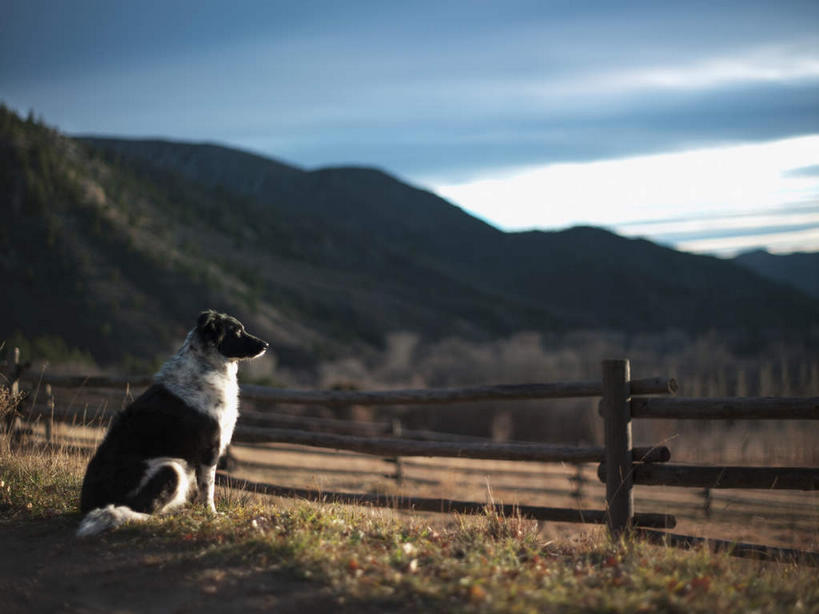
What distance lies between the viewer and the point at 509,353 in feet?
145

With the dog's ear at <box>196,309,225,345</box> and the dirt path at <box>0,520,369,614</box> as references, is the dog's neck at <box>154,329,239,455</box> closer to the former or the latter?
the dog's ear at <box>196,309,225,345</box>

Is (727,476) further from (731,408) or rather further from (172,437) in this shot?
(172,437)

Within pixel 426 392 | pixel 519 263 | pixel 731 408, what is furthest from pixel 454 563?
pixel 519 263

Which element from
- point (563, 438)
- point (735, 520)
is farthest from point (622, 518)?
point (563, 438)

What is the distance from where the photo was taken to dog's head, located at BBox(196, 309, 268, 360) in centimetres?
552

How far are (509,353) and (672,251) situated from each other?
77497 millimetres

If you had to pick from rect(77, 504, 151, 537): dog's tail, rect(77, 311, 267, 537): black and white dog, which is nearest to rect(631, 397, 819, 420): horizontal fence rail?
rect(77, 311, 267, 537): black and white dog

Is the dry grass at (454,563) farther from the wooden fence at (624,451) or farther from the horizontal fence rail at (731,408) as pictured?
the horizontal fence rail at (731,408)

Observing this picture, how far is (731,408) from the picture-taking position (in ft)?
17.5

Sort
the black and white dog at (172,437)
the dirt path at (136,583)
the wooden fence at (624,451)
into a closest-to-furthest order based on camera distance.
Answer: the dirt path at (136,583) < the black and white dog at (172,437) < the wooden fence at (624,451)

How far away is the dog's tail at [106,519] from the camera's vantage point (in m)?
4.80

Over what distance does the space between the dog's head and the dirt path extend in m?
1.49

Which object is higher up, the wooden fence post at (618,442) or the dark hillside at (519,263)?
the dark hillside at (519,263)

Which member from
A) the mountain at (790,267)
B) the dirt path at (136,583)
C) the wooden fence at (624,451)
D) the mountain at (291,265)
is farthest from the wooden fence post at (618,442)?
the mountain at (790,267)
